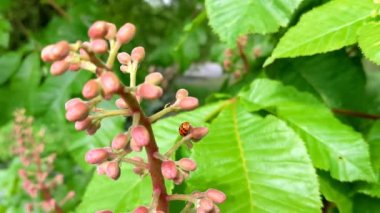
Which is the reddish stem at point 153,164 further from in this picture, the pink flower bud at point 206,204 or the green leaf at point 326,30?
the green leaf at point 326,30

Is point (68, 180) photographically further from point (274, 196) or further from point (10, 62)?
point (274, 196)

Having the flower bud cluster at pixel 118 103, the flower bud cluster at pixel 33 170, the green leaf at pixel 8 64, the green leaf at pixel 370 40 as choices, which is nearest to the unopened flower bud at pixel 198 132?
the flower bud cluster at pixel 118 103

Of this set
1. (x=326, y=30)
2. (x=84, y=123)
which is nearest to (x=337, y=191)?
(x=326, y=30)

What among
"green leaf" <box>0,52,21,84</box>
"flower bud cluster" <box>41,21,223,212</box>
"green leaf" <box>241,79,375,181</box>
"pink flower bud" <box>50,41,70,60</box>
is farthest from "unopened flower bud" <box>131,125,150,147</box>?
"green leaf" <box>0,52,21,84</box>

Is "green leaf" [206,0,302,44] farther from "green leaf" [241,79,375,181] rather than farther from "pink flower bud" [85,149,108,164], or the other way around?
"pink flower bud" [85,149,108,164]

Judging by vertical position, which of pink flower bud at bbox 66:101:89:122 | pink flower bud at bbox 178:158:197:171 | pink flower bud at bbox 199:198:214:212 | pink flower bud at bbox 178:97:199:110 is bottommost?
pink flower bud at bbox 199:198:214:212

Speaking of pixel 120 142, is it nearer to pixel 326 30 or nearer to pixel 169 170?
pixel 169 170
